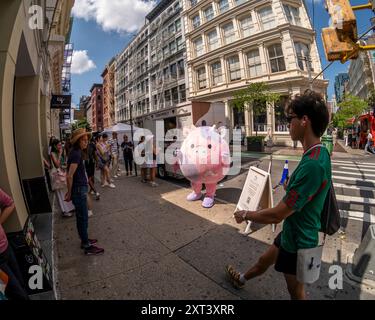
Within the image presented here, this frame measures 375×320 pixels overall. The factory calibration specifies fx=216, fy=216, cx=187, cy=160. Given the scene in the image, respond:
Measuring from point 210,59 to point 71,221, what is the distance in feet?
89.4

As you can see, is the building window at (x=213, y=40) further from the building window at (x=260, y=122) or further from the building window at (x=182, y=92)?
the building window at (x=260, y=122)

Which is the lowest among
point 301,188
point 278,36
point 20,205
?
point 20,205

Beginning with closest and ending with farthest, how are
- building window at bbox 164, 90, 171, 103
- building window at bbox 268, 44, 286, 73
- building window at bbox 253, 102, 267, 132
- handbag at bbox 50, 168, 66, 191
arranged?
handbag at bbox 50, 168, 66, 191, building window at bbox 268, 44, 286, 73, building window at bbox 253, 102, 267, 132, building window at bbox 164, 90, 171, 103

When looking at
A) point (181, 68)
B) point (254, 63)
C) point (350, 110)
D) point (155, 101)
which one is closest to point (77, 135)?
point (254, 63)

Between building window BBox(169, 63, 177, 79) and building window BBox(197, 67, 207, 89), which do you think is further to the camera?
building window BBox(169, 63, 177, 79)

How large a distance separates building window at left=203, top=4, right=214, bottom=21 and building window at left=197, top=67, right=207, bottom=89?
624 cm

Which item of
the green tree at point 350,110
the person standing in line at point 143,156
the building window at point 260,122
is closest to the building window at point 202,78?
the building window at point 260,122

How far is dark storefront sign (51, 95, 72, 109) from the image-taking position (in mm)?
10586

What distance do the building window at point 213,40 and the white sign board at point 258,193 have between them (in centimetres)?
2717

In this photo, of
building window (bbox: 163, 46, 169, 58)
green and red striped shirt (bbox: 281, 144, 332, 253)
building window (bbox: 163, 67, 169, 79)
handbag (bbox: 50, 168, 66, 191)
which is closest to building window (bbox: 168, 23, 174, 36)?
building window (bbox: 163, 46, 169, 58)

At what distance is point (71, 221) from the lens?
487cm

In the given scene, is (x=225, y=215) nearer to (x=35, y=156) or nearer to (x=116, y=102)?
(x=35, y=156)

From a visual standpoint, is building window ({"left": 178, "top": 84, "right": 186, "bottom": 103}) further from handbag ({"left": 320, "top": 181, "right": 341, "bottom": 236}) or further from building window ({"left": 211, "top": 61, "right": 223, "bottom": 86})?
handbag ({"left": 320, "top": 181, "right": 341, "bottom": 236})
